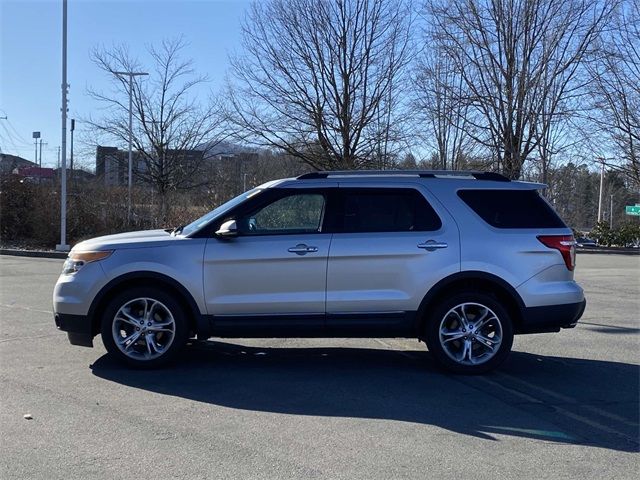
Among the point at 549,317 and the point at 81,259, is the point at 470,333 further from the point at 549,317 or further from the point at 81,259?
the point at 81,259

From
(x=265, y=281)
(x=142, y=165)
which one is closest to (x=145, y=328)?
(x=265, y=281)

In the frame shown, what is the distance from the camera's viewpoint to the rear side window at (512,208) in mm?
6258

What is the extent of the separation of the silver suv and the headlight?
0.01 metres

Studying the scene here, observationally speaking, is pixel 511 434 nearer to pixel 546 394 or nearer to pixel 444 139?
pixel 546 394

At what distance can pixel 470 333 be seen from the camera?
20.1 feet

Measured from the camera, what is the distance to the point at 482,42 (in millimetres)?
23172

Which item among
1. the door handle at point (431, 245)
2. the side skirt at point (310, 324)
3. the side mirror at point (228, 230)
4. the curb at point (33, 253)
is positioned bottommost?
the curb at point (33, 253)

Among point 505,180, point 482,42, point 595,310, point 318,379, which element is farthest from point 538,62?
point 318,379

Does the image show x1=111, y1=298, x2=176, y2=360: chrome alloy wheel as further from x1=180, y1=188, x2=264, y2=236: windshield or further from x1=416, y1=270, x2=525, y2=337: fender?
x1=416, y1=270, x2=525, y2=337: fender

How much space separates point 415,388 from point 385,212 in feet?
5.58

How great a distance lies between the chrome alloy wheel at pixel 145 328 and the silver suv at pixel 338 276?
0.01 meters

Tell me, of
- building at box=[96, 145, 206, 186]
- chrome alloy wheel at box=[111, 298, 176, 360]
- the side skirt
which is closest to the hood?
chrome alloy wheel at box=[111, 298, 176, 360]

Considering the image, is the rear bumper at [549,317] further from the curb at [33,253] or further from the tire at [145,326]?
the curb at [33,253]

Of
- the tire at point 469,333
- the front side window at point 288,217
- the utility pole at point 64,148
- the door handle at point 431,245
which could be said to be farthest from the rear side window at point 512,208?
the utility pole at point 64,148
